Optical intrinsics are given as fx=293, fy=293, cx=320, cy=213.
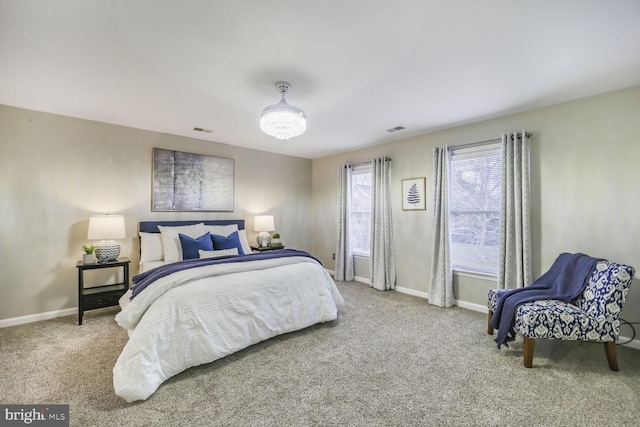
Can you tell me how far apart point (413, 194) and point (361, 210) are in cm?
114

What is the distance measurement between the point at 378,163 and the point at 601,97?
8.85 ft

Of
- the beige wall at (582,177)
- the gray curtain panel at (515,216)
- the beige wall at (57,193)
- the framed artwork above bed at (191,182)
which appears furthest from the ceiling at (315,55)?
the framed artwork above bed at (191,182)

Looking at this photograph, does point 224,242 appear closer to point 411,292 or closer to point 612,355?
point 411,292

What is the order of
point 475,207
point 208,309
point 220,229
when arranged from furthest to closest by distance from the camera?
point 220,229, point 475,207, point 208,309

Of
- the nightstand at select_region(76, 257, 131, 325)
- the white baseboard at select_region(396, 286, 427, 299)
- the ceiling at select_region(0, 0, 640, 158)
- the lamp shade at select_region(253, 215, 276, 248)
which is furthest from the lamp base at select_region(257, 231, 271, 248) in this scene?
the white baseboard at select_region(396, 286, 427, 299)

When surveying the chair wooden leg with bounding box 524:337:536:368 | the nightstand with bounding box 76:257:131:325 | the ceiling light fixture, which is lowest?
the chair wooden leg with bounding box 524:337:536:368

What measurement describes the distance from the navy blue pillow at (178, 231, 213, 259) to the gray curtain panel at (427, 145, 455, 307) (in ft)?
10.1

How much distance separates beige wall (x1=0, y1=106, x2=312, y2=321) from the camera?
3.26 meters

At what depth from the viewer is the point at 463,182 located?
398 cm

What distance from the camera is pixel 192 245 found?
3738mm

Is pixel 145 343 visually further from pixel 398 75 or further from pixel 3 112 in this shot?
pixel 3 112

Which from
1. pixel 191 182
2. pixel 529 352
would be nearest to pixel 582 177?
pixel 529 352

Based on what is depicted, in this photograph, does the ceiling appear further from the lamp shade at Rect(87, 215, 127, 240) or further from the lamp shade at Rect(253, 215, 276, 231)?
the lamp shade at Rect(253, 215, 276, 231)

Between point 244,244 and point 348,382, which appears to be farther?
point 244,244
